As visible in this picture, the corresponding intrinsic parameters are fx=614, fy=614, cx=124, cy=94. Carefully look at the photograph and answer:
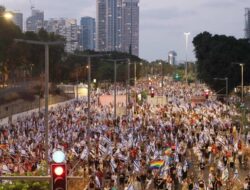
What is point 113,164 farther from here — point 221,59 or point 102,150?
point 221,59

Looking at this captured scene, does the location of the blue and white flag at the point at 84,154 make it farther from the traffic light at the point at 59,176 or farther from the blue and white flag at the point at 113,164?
the traffic light at the point at 59,176

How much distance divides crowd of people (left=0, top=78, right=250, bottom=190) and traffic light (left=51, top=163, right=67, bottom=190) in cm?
1196

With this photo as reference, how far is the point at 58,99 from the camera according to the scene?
89812mm

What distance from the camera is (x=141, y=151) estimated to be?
31.6 m

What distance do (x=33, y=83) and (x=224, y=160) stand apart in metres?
60.8

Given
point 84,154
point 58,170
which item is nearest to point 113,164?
point 84,154

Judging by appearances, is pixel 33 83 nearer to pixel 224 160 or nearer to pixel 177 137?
pixel 177 137

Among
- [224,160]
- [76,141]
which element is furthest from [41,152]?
[224,160]

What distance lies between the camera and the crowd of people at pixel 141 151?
2517 centimetres

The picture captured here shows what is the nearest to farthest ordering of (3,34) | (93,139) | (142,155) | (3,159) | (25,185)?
(25,185)
(3,159)
(142,155)
(93,139)
(3,34)

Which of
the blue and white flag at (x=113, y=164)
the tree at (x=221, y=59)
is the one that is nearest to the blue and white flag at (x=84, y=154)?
the blue and white flag at (x=113, y=164)

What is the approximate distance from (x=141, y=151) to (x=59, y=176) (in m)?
21.7

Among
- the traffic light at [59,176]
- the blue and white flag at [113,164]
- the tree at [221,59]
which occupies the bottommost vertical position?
the blue and white flag at [113,164]

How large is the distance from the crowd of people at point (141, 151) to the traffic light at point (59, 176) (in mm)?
11963
